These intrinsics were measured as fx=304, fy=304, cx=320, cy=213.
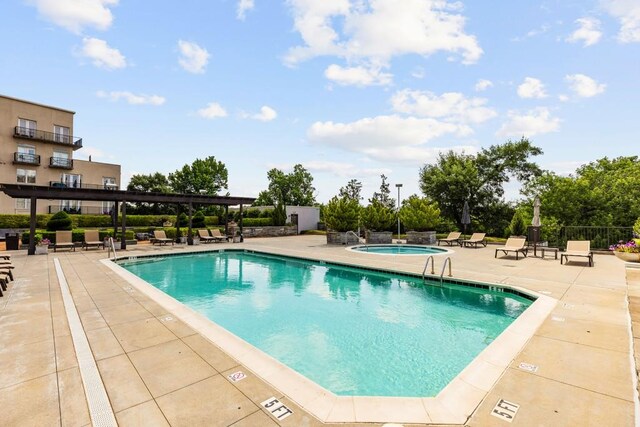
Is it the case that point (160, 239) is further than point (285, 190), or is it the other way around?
point (285, 190)

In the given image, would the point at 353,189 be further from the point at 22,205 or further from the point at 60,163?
the point at 22,205

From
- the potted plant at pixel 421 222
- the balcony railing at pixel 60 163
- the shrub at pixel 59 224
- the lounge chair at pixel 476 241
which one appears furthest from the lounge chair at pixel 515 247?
the balcony railing at pixel 60 163

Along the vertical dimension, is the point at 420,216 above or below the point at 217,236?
above

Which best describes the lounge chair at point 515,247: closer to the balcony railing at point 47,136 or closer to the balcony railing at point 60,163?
the balcony railing at point 60,163

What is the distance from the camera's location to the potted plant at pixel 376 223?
20984 mm

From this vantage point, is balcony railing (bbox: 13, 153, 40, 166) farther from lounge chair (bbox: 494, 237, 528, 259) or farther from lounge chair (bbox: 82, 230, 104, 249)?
lounge chair (bbox: 494, 237, 528, 259)

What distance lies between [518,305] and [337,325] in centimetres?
450

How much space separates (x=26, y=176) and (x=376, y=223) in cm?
3269

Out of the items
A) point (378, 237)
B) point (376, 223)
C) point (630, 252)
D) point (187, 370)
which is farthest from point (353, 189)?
point (187, 370)

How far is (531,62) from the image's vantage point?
45.4ft

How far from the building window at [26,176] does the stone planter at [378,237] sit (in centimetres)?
3193

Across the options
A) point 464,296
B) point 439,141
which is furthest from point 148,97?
point 439,141

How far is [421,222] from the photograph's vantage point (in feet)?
67.1

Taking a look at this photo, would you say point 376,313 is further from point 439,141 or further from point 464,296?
point 439,141
